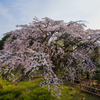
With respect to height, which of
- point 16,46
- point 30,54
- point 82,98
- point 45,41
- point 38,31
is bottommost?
point 82,98

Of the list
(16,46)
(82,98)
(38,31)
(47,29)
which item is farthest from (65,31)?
(82,98)

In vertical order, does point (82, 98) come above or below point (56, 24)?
below

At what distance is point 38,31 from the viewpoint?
Answer: 4.95m

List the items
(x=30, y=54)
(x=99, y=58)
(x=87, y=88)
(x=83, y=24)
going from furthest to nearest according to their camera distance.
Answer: (x=99, y=58)
(x=87, y=88)
(x=83, y=24)
(x=30, y=54)

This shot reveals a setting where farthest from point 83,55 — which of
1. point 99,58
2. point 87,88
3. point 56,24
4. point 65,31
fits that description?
Result: point 99,58

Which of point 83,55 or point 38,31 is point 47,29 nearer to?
point 38,31

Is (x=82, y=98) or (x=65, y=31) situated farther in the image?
(x=82, y=98)

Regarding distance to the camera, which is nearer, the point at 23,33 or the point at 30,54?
the point at 30,54

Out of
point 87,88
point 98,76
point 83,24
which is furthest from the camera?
point 98,76

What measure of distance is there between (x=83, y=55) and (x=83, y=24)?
1.73 m

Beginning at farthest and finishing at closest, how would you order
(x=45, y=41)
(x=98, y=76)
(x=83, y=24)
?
(x=98, y=76) < (x=45, y=41) < (x=83, y=24)

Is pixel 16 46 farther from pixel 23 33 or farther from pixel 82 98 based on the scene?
pixel 82 98

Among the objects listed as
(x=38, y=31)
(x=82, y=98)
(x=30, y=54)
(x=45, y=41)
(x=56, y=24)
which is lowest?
(x=82, y=98)

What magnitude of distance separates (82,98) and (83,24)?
183 inches
